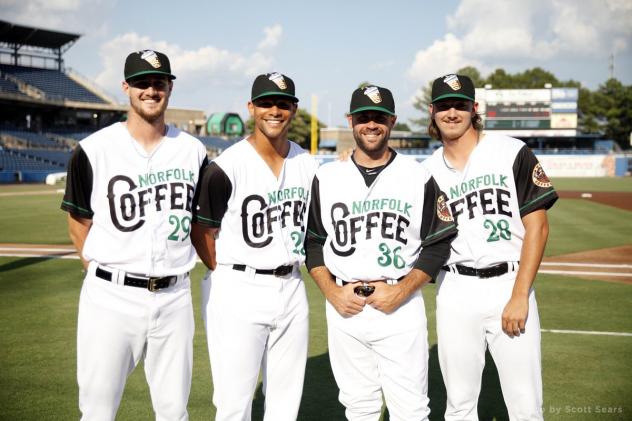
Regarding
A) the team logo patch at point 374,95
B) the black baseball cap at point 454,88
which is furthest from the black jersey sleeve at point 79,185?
the black baseball cap at point 454,88

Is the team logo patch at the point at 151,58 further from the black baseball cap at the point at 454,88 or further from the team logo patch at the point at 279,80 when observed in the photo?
the black baseball cap at the point at 454,88

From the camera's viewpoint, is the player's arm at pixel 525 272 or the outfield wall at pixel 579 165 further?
the outfield wall at pixel 579 165

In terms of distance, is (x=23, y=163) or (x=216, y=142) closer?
(x=23, y=163)

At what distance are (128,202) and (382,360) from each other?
177cm

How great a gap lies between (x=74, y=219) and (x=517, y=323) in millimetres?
2739

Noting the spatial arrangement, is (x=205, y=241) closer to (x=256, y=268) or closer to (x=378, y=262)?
(x=256, y=268)

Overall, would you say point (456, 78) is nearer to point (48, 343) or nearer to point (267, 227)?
point (267, 227)

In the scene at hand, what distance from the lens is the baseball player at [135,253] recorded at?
325cm

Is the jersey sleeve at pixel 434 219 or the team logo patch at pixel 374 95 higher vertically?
the team logo patch at pixel 374 95

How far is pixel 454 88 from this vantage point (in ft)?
11.8

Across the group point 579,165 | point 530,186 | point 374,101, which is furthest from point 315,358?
point 579,165

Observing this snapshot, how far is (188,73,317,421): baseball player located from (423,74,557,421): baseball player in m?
0.95

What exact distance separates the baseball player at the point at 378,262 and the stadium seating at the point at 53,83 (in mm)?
55977

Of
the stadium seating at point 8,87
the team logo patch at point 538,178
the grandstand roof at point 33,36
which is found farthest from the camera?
the grandstand roof at point 33,36
